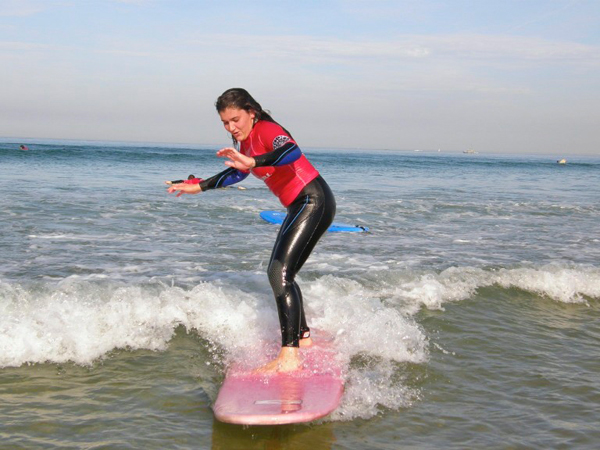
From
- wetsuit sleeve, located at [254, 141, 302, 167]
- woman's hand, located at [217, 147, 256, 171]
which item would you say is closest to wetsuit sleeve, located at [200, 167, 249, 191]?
wetsuit sleeve, located at [254, 141, 302, 167]

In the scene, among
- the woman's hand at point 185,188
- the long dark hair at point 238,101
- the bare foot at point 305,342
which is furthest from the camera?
the bare foot at point 305,342

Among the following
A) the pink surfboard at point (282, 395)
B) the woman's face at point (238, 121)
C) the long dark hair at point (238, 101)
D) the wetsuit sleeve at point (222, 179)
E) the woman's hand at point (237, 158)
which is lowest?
the pink surfboard at point (282, 395)

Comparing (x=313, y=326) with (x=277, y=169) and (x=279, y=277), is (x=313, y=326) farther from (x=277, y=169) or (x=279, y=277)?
(x=277, y=169)

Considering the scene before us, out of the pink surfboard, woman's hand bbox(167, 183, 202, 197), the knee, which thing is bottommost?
the pink surfboard

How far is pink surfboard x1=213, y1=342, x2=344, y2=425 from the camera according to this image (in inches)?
144

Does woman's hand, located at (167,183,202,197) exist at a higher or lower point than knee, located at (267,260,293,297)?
higher

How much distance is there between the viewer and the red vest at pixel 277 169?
4.30m

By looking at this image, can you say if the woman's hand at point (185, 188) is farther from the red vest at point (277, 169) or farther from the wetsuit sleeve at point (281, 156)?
the wetsuit sleeve at point (281, 156)

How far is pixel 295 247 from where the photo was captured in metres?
4.46

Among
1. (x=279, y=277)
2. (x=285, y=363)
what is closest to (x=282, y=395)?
(x=285, y=363)

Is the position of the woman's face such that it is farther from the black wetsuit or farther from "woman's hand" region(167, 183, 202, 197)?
"woman's hand" region(167, 183, 202, 197)

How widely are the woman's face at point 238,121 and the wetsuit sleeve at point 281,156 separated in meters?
0.36

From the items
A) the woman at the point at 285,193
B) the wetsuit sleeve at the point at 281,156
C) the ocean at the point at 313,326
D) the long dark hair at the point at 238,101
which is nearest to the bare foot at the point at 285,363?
the woman at the point at 285,193

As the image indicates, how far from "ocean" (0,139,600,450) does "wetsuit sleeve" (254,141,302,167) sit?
1725 mm
